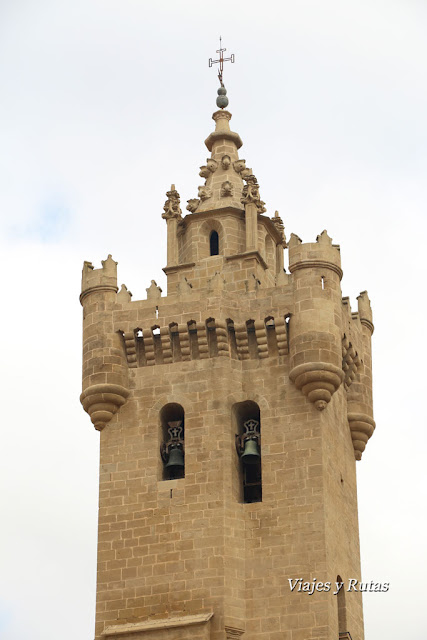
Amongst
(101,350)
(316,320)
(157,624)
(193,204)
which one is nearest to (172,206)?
(193,204)

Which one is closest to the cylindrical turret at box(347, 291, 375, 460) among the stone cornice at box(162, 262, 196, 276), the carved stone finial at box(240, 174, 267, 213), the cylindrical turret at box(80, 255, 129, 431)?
Result: the carved stone finial at box(240, 174, 267, 213)

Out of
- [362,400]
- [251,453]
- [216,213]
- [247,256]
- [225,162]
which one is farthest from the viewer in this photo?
[225,162]

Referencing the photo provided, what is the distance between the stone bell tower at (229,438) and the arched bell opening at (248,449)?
0.14 feet

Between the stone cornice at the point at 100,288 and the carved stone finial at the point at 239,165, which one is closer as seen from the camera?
the stone cornice at the point at 100,288

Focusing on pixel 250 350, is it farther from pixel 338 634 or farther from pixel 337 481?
pixel 338 634

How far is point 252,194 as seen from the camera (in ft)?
160

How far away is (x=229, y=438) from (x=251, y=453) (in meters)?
0.64

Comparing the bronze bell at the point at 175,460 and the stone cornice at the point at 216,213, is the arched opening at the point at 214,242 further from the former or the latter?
the bronze bell at the point at 175,460

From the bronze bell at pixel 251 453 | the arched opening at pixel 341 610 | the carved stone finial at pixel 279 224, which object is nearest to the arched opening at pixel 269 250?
the carved stone finial at pixel 279 224

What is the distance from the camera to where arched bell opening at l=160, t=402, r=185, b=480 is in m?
45.9

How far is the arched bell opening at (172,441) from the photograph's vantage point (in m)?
45.9

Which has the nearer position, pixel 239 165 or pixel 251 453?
pixel 251 453

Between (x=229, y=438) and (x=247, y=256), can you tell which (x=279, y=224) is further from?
(x=229, y=438)

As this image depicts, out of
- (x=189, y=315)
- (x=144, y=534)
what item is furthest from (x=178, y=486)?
(x=189, y=315)
